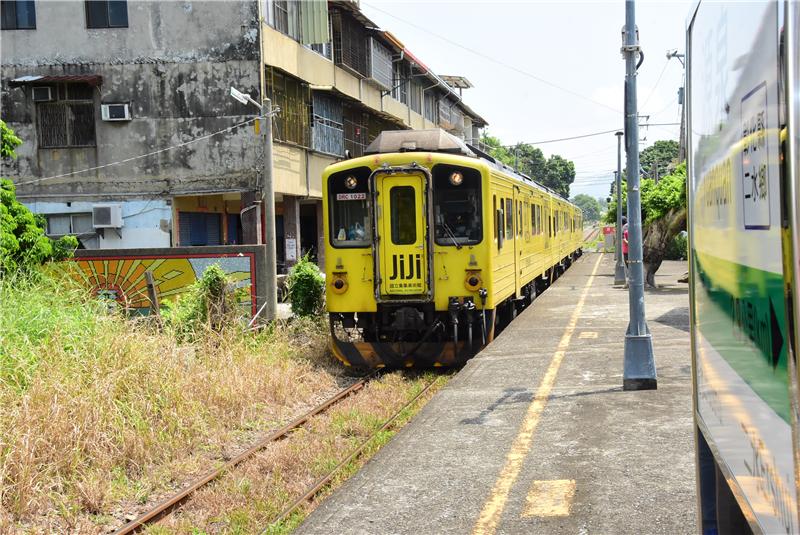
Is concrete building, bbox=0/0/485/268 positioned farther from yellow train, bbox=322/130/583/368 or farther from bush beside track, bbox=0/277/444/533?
bush beside track, bbox=0/277/444/533

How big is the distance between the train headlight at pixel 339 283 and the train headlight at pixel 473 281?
1626mm

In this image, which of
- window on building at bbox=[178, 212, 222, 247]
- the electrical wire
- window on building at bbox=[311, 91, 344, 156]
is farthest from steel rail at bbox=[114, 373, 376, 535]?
window on building at bbox=[311, 91, 344, 156]

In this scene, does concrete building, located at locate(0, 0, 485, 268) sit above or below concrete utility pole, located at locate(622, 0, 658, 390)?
above

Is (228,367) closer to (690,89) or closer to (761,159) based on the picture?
(690,89)

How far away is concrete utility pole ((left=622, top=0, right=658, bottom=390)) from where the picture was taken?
9.00 m

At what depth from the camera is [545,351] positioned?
12055 mm

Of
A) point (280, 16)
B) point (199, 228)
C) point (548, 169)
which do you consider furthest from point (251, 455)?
point (548, 169)

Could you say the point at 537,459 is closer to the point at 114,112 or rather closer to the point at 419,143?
the point at 419,143

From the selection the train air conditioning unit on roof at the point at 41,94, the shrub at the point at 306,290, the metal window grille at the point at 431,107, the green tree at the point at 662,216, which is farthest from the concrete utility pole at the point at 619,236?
the train air conditioning unit on roof at the point at 41,94

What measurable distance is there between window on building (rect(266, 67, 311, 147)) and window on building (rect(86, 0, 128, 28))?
3.74 m

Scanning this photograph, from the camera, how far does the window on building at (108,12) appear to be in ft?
73.6

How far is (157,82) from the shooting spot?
2259cm

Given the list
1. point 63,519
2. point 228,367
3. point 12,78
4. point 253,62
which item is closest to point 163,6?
point 253,62

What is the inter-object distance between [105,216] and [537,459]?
18.1 m
